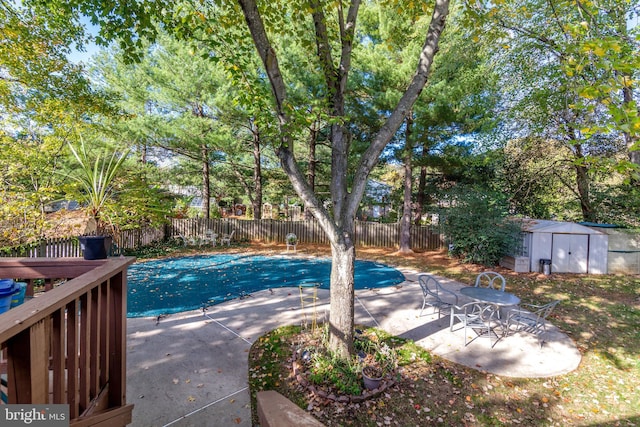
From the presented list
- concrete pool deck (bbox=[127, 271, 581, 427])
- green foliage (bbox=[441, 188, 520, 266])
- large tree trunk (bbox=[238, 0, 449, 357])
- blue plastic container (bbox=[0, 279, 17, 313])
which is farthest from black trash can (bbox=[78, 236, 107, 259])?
green foliage (bbox=[441, 188, 520, 266])

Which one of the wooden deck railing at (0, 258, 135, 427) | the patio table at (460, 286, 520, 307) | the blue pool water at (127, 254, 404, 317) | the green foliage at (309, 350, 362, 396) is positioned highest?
the wooden deck railing at (0, 258, 135, 427)

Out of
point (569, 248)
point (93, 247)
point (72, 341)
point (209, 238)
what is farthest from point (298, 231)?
point (72, 341)

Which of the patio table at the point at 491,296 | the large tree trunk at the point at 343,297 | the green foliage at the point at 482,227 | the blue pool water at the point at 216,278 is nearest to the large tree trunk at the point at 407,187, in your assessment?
the green foliage at the point at 482,227

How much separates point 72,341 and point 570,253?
37.4 ft

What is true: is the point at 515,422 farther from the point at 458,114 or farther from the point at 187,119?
the point at 187,119

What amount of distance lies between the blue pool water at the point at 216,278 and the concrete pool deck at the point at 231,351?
822mm

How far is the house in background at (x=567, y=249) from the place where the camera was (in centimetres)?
860

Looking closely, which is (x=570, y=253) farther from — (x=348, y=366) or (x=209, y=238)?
(x=209, y=238)

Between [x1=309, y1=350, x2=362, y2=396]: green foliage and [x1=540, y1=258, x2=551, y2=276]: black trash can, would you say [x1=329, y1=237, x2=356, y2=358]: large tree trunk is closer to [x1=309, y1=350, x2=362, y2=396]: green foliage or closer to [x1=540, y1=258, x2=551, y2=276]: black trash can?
[x1=309, y1=350, x2=362, y2=396]: green foliage

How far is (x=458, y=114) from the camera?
10078 mm

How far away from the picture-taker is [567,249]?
862 centimetres

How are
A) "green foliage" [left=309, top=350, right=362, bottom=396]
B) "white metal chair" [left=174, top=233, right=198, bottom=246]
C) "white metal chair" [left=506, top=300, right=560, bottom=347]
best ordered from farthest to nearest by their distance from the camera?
"white metal chair" [left=174, top=233, right=198, bottom=246]
"white metal chair" [left=506, top=300, right=560, bottom=347]
"green foliage" [left=309, top=350, right=362, bottom=396]

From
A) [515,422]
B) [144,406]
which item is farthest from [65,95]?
[515,422]

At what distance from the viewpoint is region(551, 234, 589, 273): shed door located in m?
8.61
